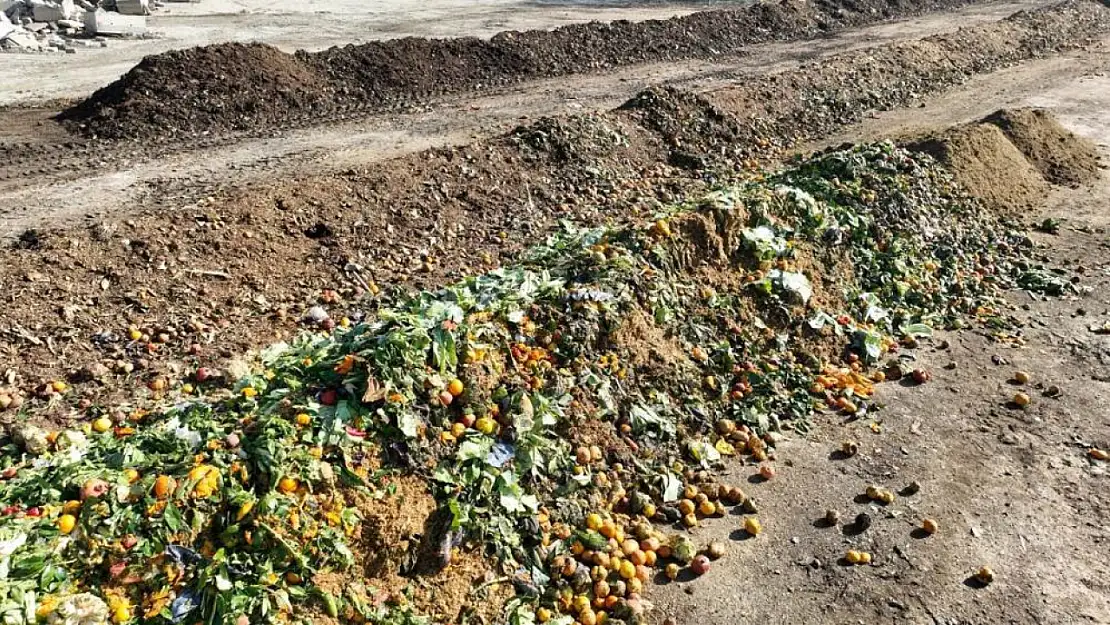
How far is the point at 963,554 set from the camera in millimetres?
6156

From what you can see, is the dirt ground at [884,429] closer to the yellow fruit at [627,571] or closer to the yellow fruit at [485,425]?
the yellow fruit at [627,571]

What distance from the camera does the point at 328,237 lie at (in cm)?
1045

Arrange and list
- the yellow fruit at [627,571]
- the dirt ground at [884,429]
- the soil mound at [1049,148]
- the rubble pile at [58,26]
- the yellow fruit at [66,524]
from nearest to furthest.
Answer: the yellow fruit at [66,524], the yellow fruit at [627,571], the dirt ground at [884,429], the soil mound at [1049,148], the rubble pile at [58,26]

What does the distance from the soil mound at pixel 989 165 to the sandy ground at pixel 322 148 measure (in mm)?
6691

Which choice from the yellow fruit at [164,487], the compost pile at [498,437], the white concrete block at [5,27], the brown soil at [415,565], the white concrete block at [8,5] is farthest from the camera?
the white concrete block at [8,5]

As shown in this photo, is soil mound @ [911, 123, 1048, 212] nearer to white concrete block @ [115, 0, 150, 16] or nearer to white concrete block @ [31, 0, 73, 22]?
white concrete block @ [31, 0, 73, 22]

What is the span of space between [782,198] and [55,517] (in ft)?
25.4

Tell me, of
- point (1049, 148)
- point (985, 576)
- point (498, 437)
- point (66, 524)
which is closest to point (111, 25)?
point (498, 437)

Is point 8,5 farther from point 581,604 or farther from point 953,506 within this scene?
point 953,506

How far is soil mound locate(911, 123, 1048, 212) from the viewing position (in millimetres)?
11883

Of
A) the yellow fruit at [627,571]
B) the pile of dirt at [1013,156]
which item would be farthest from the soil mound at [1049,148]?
the yellow fruit at [627,571]

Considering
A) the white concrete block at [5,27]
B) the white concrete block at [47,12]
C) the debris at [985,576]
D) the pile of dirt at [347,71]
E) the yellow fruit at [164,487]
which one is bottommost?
the debris at [985,576]

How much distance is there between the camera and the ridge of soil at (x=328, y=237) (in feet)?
27.2

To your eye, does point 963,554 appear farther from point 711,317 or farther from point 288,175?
point 288,175
